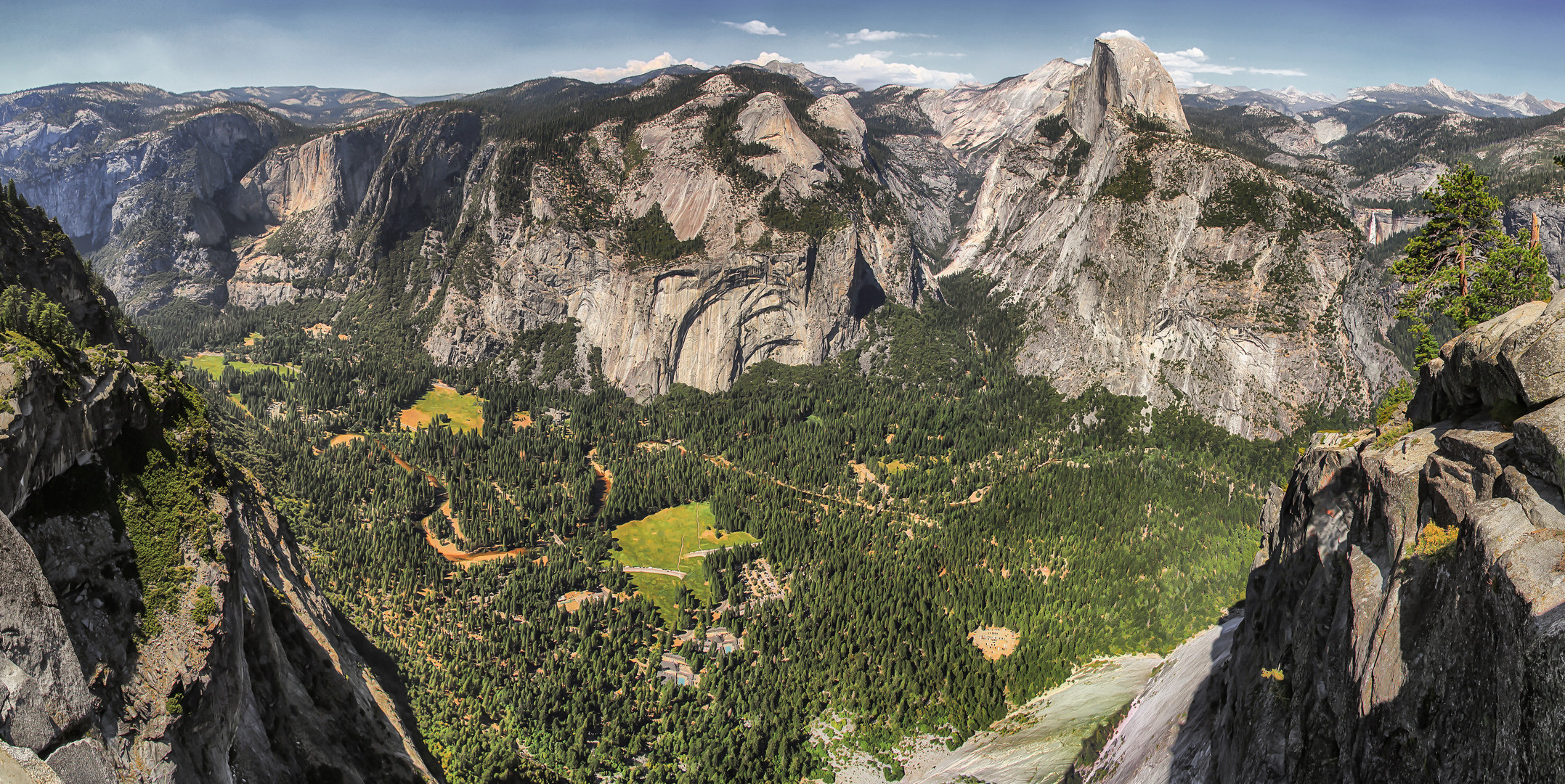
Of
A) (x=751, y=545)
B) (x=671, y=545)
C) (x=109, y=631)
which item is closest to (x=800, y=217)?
(x=671, y=545)

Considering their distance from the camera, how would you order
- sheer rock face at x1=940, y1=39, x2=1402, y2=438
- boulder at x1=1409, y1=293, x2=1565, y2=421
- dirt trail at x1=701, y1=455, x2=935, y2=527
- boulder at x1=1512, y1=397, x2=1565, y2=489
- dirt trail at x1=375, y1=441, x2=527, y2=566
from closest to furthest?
boulder at x1=1512, y1=397, x2=1565, y2=489
boulder at x1=1409, y1=293, x2=1565, y2=421
dirt trail at x1=375, y1=441, x2=527, y2=566
dirt trail at x1=701, y1=455, x2=935, y2=527
sheer rock face at x1=940, y1=39, x2=1402, y2=438

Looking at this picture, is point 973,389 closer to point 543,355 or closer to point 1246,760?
point 543,355

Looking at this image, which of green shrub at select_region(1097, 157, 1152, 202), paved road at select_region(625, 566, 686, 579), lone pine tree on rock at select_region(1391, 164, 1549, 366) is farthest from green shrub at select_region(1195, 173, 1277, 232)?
paved road at select_region(625, 566, 686, 579)

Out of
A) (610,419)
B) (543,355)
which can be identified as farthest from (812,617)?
(543,355)

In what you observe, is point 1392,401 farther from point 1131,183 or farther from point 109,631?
point 1131,183

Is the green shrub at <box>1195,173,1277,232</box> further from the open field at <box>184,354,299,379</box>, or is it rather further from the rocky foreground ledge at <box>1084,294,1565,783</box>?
the open field at <box>184,354,299,379</box>

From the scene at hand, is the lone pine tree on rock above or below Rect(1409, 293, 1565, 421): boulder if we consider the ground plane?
above
